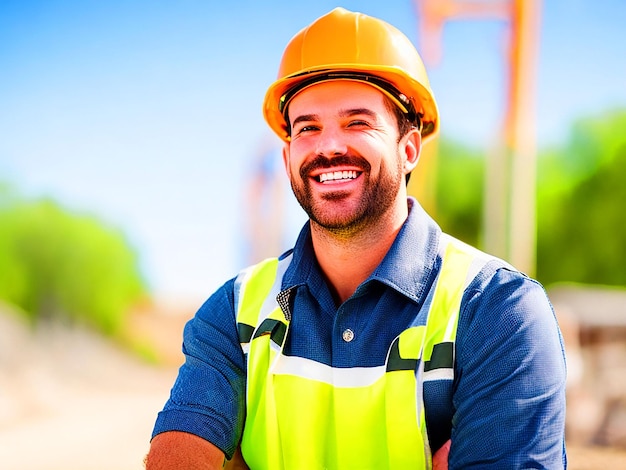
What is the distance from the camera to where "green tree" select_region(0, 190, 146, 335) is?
20.6 metres

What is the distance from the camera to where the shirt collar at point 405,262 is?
2773mm

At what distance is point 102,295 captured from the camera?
70.4 feet

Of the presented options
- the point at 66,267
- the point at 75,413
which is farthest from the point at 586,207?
the point at 75,413

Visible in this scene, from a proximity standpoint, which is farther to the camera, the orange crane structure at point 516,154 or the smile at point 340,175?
Answer: the orange crane structure at point 516,154

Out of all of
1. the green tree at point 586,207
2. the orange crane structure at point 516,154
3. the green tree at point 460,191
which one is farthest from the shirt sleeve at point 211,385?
the green tree at point 460,191

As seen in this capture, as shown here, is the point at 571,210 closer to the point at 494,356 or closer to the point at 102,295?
the point at 102,295

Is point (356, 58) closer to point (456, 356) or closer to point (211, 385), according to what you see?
point (456, 356)

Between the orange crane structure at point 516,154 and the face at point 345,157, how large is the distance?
18.2 feet

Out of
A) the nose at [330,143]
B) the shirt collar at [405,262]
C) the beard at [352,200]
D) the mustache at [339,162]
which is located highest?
the nose at [330,143]

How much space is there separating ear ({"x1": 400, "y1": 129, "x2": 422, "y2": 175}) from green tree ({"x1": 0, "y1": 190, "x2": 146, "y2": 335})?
60.8 feet

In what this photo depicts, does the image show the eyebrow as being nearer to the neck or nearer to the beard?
the beard

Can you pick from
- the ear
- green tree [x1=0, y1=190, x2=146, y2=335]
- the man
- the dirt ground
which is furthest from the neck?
green tree [x1=0, y1=190, x2=146, y2=335]

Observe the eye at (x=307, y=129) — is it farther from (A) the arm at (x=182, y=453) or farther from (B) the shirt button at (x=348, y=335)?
(A) the arm at (x=182, y=453)

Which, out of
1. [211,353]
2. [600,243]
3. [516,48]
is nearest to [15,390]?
[516,48]
